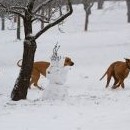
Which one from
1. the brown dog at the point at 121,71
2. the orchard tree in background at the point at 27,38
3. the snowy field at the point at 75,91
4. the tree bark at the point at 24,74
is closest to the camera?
the snowy field at the point at 75,91

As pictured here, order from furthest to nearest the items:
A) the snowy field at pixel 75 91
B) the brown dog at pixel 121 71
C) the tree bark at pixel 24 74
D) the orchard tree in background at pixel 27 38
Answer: the brown dog at pixel 121 71, the tree bark at pixel 24 74, the orchard tree in background at pixel 27 38, the snowy field at pixel 75 91

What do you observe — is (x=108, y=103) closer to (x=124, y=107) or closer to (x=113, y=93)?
(x=124, y=107)

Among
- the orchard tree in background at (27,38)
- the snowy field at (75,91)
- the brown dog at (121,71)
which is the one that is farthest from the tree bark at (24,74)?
the brown dog at (121,71)

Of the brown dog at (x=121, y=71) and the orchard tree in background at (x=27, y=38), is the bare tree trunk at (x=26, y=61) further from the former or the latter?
the brown dog at (x=121, y=71)

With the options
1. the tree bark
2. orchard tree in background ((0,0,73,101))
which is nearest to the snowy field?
the tree bark

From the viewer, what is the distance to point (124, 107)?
1195cm

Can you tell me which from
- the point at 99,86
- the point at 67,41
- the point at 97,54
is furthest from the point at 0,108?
the point at 67,41

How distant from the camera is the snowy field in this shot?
10465 mm

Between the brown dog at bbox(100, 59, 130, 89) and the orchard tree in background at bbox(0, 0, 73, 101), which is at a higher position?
the orchard tree in background at bbox(0, 0, 73, 101)

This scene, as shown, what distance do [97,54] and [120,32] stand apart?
959 centimetres

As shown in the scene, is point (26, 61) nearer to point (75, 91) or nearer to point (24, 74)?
point (24, 74)

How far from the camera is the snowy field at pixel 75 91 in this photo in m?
10.5

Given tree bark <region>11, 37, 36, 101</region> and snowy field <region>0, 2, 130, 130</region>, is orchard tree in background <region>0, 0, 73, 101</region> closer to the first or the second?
tree bark <region>11, 37, 36, 101</region>

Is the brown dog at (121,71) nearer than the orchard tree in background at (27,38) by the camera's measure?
No
